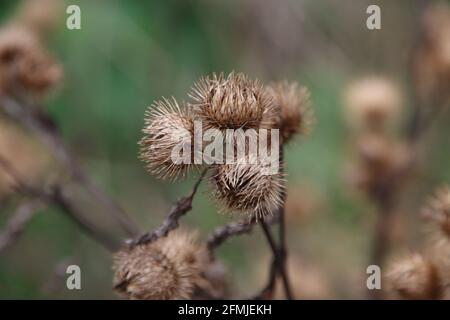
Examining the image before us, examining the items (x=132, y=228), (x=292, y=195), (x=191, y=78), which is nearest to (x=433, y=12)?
(x=292, y=195)

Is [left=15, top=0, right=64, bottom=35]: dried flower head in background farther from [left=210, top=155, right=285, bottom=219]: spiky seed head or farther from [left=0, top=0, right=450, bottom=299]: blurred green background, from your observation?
[left=210, top=155, right=285, bottom=219]: spiky seed head

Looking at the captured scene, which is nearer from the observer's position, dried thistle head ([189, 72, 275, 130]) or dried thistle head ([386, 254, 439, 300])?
dried thistle head ([189, 72, 275, 130])

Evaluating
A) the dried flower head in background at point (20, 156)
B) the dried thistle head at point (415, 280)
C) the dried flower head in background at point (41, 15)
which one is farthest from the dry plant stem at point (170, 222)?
the dried flower head in background at point (41, 15)

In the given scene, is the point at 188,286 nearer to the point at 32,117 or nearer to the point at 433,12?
the point at 32,117

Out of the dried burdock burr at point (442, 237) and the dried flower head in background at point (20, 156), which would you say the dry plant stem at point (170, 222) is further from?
the dried flower head in background at point (20, 156)

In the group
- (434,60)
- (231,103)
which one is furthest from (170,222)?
(434,60)

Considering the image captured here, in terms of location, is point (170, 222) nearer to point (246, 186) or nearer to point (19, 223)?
point (246, 186)

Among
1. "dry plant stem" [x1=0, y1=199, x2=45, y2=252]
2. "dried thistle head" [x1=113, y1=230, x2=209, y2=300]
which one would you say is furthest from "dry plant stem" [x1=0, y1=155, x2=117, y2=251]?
"dried thistle head" [x1=113, y1=230, x2=209, y2=300]
